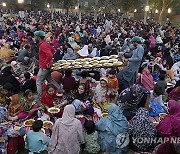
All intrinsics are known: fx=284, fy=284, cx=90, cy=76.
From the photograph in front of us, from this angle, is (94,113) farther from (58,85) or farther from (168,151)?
(168,151)

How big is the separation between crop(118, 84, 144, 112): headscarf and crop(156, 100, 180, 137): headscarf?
704 millimetres

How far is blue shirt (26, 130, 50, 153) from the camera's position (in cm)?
442

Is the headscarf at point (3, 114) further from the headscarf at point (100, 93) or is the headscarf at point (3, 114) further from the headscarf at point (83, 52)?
the headscarf at point (83, 52)

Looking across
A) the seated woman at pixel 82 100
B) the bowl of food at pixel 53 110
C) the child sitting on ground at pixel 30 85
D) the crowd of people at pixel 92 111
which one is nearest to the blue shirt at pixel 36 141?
the crowd of people at pixel 92 111

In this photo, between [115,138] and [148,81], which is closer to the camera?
[115,138]

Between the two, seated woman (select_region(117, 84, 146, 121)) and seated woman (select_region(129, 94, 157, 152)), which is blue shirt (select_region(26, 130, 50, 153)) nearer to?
seated woman (select_region(129, 94, 157, 152))

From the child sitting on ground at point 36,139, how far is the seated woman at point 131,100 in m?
1.59

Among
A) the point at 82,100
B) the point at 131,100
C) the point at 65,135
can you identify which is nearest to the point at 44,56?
the point at 82,100

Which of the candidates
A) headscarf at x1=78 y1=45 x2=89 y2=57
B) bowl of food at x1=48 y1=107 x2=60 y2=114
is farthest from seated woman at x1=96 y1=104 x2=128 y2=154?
headscarf at x1=78 y1=45 x2=89 y2=57

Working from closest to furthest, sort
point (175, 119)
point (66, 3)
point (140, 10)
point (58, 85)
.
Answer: point (175, 119) → point (58, 85) → point (66, 3) → point (140, 10)

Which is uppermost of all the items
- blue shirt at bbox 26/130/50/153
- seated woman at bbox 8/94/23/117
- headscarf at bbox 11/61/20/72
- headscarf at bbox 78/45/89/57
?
headscarf at bbox 78/45/89/57

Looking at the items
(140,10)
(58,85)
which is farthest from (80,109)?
(140,10)

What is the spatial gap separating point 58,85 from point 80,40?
680cm

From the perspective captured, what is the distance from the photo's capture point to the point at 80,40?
13.3m
